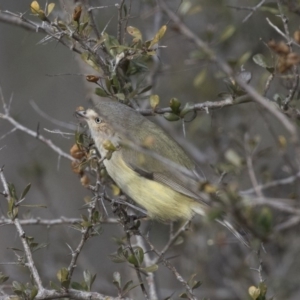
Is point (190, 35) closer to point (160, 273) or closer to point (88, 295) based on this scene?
point (88, 295)

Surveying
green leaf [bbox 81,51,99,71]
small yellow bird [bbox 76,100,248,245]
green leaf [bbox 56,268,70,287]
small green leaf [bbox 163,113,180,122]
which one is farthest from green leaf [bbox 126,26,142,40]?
green leaf [bbox 56,268,70,287]

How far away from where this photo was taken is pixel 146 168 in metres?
4.42

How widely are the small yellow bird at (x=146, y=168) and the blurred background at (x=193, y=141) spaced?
0.22 metres

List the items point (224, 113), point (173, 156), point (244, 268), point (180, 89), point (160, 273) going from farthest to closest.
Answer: point (160, 273) → point (180, 89) → point (224, 113) → point (244, 268) → point (173, 156)

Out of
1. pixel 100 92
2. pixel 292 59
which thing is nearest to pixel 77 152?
pixel 100 92

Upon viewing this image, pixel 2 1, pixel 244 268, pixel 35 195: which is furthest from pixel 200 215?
pixel 2 1

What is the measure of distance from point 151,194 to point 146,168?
7.4 inches

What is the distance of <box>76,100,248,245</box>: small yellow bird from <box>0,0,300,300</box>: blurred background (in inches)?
8.8

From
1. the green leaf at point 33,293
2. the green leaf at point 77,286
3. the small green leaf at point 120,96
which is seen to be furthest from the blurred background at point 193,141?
the green leaf at point 33,293

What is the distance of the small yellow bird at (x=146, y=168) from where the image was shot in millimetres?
4293

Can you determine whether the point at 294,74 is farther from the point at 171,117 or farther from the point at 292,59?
the point at 171,117

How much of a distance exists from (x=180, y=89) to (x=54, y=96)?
2.75 metres

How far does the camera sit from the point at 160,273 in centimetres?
769

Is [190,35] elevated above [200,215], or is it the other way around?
[190,35]
